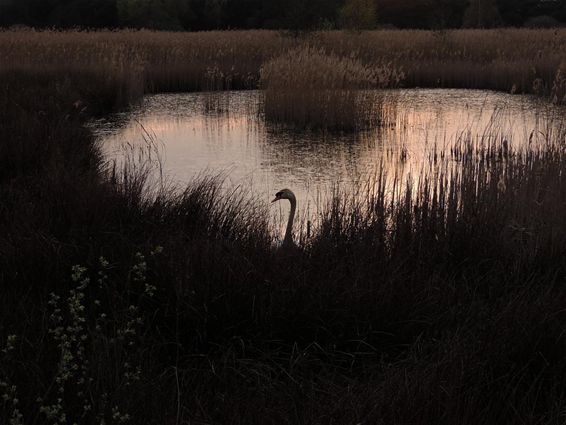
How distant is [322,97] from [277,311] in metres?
7.93

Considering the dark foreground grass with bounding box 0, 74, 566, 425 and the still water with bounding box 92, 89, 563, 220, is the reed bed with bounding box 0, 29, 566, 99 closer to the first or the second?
the still water with bounding box 92, 89, 563, 220

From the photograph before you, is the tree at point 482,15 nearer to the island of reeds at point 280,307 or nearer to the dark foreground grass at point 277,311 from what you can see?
the island of reeds at point 280,307

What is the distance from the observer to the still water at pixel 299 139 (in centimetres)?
721

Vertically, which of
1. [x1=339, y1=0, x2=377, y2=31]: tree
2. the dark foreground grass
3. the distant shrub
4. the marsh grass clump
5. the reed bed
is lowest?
the dark foreground grass

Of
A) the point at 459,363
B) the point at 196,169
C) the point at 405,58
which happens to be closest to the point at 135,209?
the point at 459,363

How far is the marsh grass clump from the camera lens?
10.6 m

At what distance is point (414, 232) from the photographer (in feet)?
14.7

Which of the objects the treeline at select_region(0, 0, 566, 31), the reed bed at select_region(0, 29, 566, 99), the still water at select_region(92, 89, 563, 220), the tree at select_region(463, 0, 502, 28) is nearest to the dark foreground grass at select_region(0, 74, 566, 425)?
the still water at select_region(92, 89, 563, 220)

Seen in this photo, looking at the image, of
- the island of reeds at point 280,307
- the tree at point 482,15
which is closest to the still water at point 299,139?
the island of reeds at point 280,307

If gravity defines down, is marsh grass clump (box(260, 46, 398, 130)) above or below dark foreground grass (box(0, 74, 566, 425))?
above

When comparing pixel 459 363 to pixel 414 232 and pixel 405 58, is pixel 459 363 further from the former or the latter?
pixel 405 58

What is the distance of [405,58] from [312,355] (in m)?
16.6

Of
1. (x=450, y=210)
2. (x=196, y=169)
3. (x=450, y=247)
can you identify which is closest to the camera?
(x=450, y=247)

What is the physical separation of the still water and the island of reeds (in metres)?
1.17
